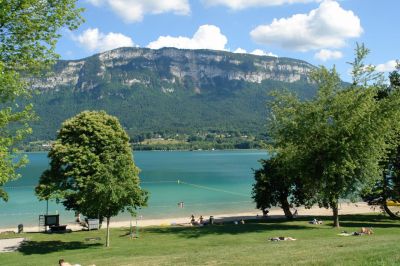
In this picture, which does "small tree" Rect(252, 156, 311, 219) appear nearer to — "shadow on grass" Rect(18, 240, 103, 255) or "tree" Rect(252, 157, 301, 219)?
"tree" Rect(252, 157, 301, 219)

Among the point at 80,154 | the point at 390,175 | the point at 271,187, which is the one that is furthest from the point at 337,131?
the point at 80,154

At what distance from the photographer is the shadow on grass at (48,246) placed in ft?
84.9

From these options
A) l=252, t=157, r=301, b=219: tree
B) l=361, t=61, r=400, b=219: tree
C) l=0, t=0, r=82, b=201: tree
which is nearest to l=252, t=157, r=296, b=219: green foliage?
l=252, t=157, r=301, b=219: tree

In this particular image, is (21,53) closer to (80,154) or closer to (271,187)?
(80,154)

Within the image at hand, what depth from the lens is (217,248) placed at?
2203 centimetres

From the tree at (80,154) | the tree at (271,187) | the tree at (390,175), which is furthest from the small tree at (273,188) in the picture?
the tree at (80,154)

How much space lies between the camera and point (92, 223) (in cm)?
3603

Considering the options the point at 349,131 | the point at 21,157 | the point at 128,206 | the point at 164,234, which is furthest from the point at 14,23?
the point at 349,131

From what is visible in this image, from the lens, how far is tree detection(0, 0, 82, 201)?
11578 millimetres

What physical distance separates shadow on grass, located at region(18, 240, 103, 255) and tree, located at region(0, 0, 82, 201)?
1513cm

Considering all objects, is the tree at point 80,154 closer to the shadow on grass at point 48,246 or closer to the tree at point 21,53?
the shadow on grass at point 48,246

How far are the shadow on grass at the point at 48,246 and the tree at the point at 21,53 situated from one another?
595 inches

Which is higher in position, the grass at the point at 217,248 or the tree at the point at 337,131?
the tree at the point at 337,131

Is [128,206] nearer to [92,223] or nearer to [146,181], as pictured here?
[92,223]
